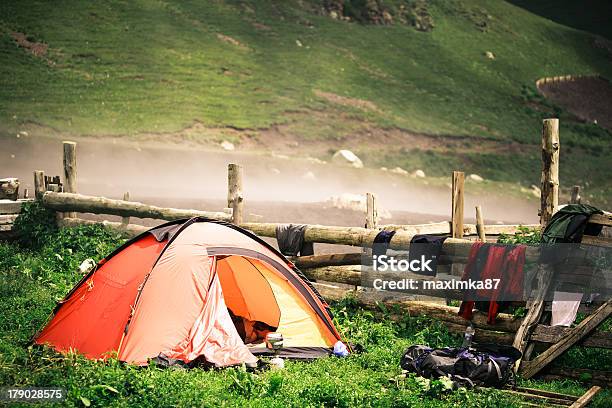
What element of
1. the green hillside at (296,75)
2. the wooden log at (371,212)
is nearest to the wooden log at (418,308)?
the wooden log at (371,212)

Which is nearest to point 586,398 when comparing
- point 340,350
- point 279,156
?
point 340,350

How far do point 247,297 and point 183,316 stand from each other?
1.84m

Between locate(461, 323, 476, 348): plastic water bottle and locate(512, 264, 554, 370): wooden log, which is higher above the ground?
locate(512, 264, 554, 370): wooden log

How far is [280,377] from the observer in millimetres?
8102

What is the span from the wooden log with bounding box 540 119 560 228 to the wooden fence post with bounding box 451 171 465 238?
1.21 m

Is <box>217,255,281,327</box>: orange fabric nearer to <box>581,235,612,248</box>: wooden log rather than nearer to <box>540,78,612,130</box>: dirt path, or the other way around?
<box>581,235,612,248</box>: wooden log

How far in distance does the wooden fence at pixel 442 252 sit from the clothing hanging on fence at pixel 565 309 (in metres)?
0.13

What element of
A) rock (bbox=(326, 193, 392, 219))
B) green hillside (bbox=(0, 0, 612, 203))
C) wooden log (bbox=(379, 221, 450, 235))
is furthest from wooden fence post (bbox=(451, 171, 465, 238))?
green hillside (bbox=(0, 0, 612, 203))

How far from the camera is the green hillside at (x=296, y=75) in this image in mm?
41156

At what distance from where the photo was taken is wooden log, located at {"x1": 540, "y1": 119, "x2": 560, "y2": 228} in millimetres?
11680

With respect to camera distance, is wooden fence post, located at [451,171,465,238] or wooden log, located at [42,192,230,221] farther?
wooden log, located at [42,192,230,221]

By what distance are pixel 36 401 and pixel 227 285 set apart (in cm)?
401

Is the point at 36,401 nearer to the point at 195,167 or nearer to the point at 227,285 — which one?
the point at 227,285

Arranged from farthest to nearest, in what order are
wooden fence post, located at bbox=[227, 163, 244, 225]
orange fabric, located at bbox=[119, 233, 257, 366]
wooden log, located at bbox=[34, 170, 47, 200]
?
wooden log, located at bbox=[34, 170, 47, 200], wooden fence post, located at bbox=[227, 163, 244, 225], orange fabric, located at bbox=[119, 233, 257, 366]
